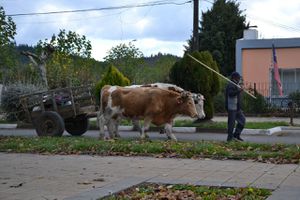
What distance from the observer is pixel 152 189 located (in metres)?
8.39

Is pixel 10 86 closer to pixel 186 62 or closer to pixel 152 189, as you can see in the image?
pixel 186 62

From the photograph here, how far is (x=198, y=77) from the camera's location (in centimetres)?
2216

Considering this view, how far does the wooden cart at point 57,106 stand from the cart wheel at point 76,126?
14 cm

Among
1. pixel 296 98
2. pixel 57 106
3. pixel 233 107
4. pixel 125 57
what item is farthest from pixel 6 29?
pixel 125 57

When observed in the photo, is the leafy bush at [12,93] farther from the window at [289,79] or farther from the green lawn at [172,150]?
the window at [289,79]

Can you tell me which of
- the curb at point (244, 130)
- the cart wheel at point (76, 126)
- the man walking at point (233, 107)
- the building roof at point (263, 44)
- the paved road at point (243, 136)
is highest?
the building roof at point (263, 44)

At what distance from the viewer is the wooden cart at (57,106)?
17250 mm

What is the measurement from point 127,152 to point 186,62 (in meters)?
10.5

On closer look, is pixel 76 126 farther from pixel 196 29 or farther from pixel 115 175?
pixel 196 29

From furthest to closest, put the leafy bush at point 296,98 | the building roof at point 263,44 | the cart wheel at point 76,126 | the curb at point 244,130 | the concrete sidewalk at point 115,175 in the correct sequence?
1. the building roof at point 263,44
2. the leafy bush at point 296,98
3. the curb at point 244,130
4. the cart wheel at point 76,126
5. the concrete sidewalk at point 115,175

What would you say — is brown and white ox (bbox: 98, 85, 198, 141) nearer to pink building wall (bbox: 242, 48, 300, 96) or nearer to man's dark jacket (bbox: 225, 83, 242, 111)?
man's dark jacket (bbox: 225, 83, 242, 111)

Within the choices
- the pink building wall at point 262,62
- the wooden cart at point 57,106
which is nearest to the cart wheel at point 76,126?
the wooden cart at point 57,106

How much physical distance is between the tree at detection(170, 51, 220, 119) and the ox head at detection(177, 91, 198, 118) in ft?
20.4

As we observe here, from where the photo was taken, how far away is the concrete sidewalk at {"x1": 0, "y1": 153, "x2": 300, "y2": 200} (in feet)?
26.9
